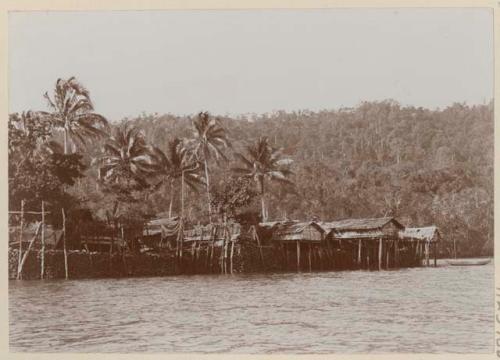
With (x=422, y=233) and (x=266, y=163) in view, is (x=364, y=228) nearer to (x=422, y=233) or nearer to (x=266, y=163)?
(x=422, y=233)

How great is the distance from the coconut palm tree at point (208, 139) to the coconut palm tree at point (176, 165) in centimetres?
17

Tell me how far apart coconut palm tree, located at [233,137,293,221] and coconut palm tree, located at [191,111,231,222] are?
0.90 feet

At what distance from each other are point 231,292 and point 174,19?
3.20m

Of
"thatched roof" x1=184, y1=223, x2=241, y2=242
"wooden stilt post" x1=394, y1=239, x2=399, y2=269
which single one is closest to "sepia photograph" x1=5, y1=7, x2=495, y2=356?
"thatched roof" x1=184, y1=223, x2=241, y2=242

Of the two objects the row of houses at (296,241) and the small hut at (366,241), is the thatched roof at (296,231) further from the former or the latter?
the small hut at (366,241)

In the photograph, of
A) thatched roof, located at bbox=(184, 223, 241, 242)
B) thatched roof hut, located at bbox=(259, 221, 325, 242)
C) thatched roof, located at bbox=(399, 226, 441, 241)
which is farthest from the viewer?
thatched roof hut, located at bbox=(259, 221, 325, 242)

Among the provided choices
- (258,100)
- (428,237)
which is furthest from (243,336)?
(428,237)

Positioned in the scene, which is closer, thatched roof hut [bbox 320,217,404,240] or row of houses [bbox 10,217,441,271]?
thatched roof hut [bbox 320,217,404,240]

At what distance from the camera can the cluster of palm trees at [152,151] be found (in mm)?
8172

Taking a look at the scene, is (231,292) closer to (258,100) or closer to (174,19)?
(258,100)

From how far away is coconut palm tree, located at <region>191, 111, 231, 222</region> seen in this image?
823 cm

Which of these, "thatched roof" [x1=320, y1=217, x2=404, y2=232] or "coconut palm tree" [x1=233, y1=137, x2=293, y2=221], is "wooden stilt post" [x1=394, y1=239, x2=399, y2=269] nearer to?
"thatched roof" [x1=320, y1=217, x2=404, y2=232]

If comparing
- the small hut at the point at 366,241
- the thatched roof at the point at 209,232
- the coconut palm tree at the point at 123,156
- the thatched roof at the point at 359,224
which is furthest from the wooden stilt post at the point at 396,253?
the coconut palm tree at the point at 123,156

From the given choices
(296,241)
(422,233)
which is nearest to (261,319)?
(422,233)
